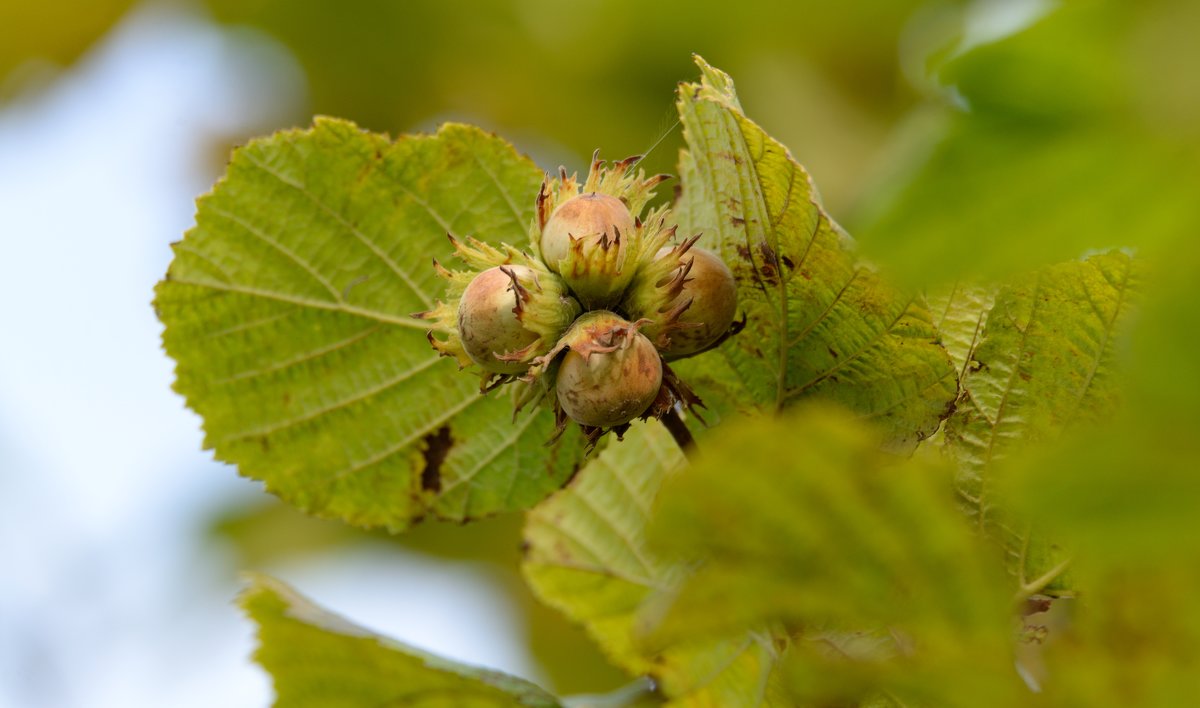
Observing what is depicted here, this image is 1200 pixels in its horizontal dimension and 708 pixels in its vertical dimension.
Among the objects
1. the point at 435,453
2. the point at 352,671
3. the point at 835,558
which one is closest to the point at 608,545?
the point at 435,453

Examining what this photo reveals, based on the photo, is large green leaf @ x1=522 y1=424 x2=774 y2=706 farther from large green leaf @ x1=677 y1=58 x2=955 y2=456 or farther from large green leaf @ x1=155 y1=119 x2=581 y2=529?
large green leaf @ x1=677 y1=58 x2=955 y2=456

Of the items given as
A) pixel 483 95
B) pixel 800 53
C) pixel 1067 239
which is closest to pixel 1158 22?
pixel 1067 239

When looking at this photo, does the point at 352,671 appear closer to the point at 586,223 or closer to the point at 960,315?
the point at 586,223

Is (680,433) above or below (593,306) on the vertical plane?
below

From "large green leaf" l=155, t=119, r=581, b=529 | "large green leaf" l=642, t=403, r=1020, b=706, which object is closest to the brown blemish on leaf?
"large green leaf" l=155, t=119, r=581, b=529

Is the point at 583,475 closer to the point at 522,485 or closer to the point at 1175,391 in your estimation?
the point at 522,485

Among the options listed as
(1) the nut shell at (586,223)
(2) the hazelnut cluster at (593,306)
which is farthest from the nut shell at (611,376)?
(1) the nut shell at (586,223)
